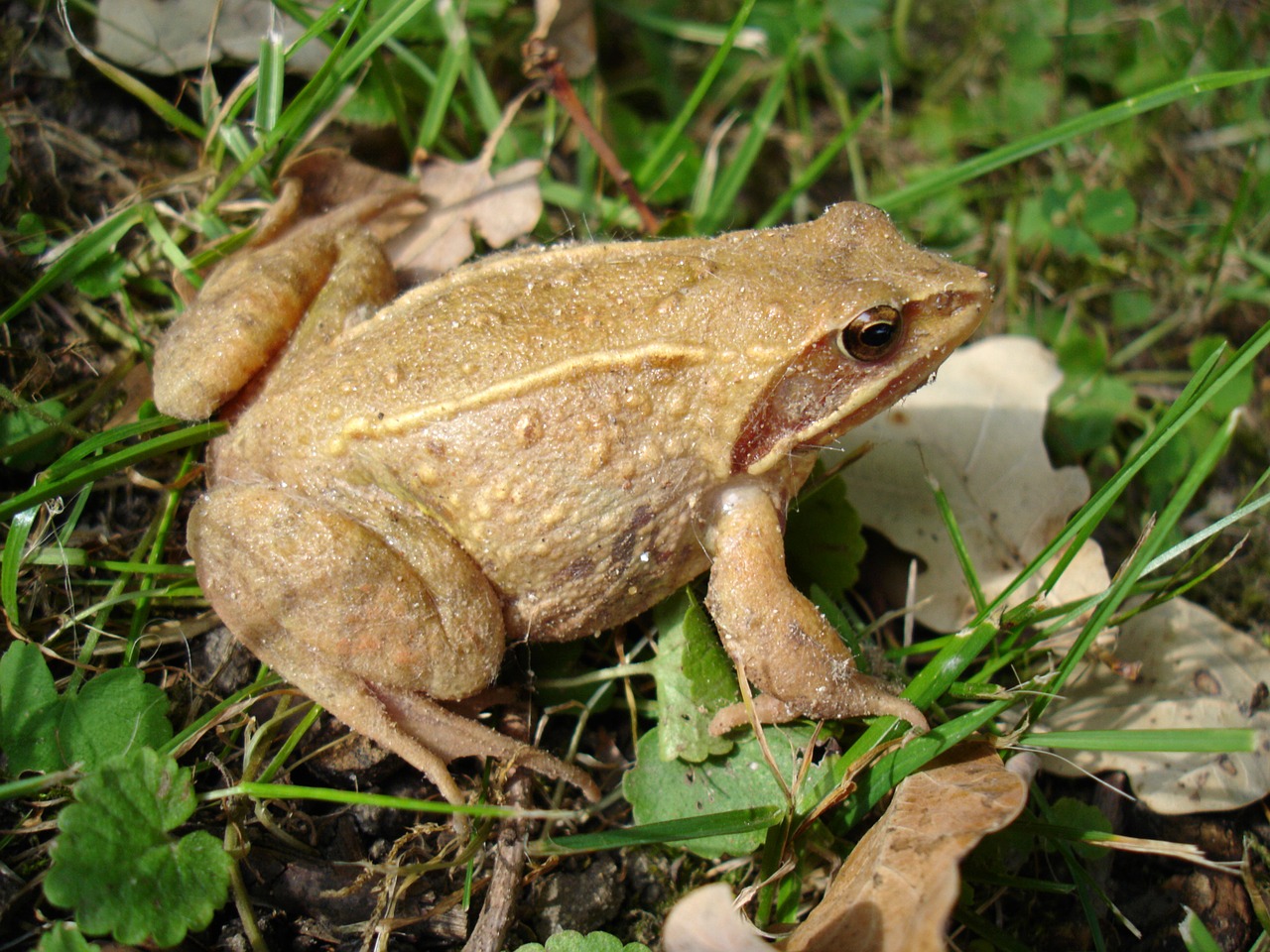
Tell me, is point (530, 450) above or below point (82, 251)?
below

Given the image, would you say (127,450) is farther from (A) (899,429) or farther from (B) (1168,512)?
(B) (1168,512)

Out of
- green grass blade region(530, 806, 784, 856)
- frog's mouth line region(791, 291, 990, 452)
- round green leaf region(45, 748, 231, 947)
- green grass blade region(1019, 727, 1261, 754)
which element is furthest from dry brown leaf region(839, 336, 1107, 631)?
round green leaf region(45, 748, 231, 947)

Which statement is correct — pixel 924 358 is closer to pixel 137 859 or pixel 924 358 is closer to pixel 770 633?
pixel 770 633

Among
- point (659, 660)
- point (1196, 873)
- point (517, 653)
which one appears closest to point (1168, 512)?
point (1196, 873)

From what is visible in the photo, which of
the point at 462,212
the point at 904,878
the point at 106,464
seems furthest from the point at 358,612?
the point at 462,212

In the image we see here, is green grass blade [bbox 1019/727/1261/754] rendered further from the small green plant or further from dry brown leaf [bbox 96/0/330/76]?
dry brown leaf [bbox 96/0/330/76]

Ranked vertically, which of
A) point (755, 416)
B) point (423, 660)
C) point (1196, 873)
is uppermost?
point (755, 416)
